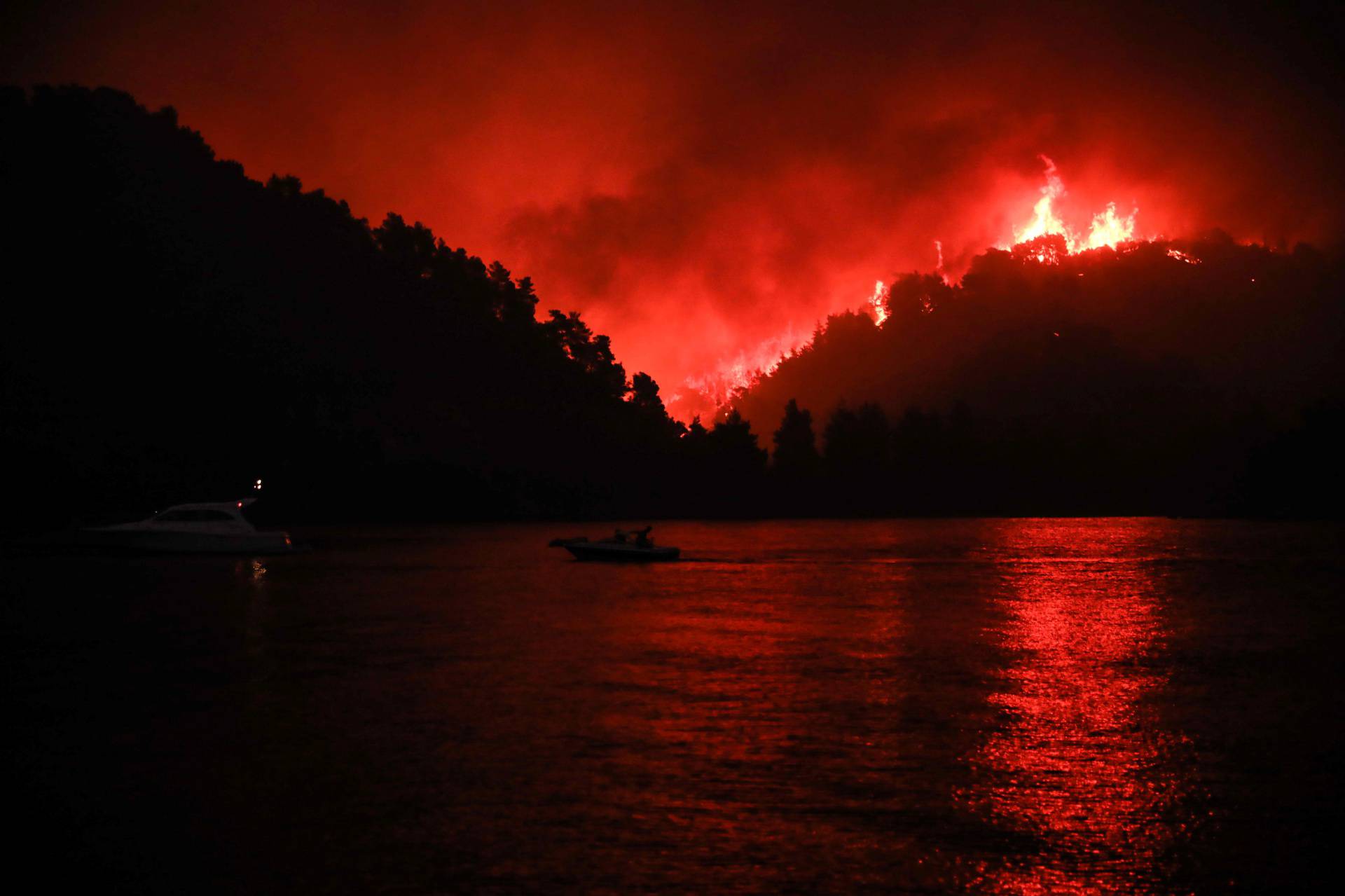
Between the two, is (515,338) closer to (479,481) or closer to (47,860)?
(479,481)

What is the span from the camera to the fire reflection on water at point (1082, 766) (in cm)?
1319

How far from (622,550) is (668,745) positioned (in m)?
54.2

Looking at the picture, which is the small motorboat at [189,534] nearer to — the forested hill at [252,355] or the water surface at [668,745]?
the water surface at [668,745]

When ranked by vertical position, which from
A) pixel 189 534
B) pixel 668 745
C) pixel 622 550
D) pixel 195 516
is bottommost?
pixel 668 745

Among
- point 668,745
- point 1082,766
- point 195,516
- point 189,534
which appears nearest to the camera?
point 1082,766

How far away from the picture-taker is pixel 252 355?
14450 centimetres

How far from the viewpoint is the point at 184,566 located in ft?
223

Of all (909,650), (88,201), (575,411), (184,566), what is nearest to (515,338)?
(575,411)

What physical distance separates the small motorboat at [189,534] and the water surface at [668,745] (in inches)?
927

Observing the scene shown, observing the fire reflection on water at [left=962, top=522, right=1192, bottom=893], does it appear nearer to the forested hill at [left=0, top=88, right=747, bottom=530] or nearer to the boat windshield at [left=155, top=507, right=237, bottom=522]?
the boat windshield at [left=155, top=507, right=237, bottom=522]

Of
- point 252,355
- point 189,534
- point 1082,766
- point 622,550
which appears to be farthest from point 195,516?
point 252,355

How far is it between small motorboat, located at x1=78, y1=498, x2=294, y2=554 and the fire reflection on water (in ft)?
169

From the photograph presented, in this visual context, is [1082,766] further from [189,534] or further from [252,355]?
[252,355]

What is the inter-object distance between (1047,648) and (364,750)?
22336 mm
